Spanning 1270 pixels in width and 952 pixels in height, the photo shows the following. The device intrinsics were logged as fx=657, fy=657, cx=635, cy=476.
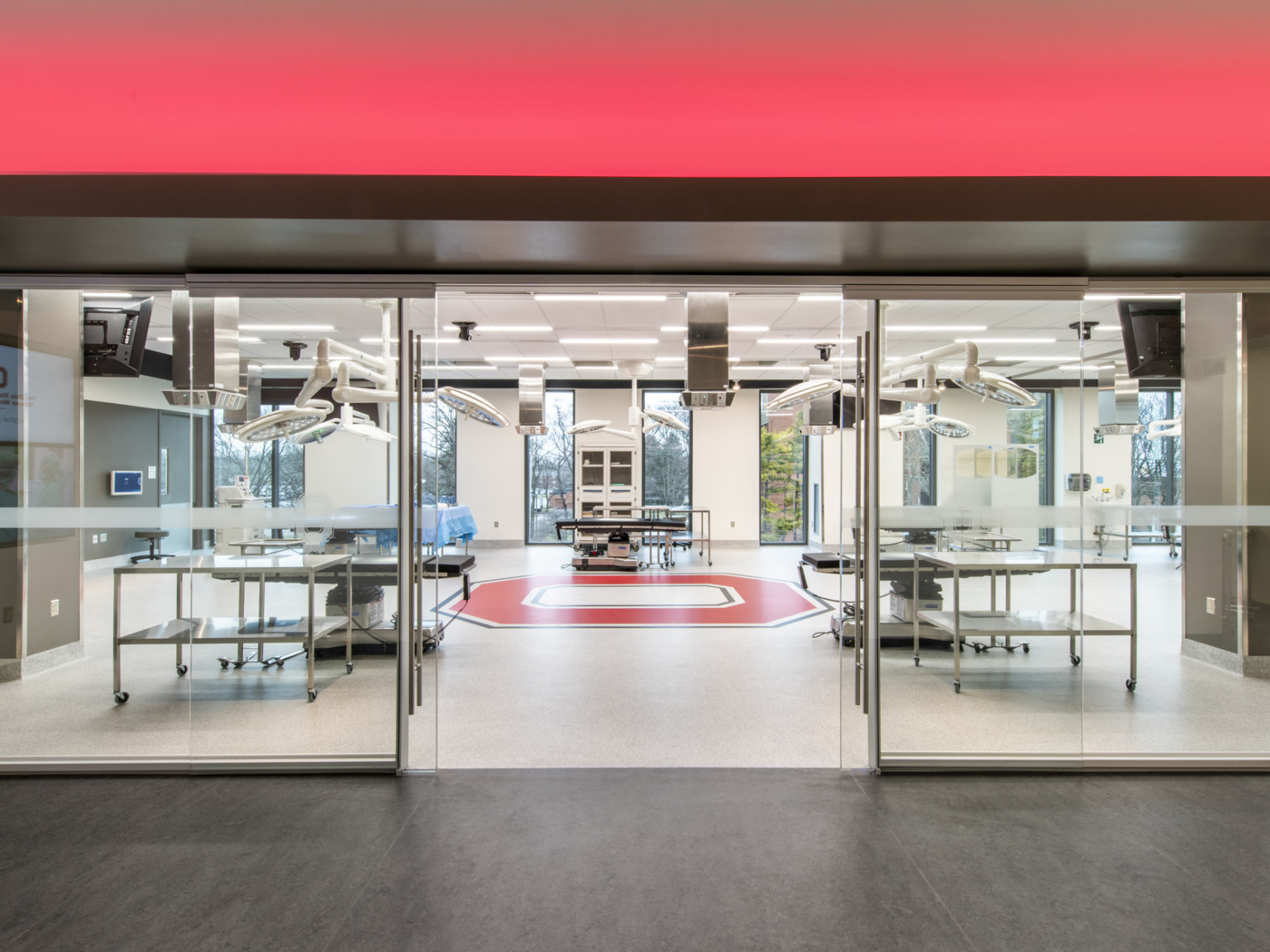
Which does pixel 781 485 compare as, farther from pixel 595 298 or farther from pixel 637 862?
pixel 637 862

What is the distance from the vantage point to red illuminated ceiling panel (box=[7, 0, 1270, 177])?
2012 mm

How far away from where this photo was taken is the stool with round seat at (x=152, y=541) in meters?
3.13

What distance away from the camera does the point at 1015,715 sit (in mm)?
3096

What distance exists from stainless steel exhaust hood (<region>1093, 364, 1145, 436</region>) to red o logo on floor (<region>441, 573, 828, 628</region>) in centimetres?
326

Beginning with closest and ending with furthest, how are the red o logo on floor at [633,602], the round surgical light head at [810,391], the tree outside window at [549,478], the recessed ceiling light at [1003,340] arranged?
the recessed ceiling light at [1003,340] → the round surgical light head at [810,391] → the red o logo on floor at [633,602] → the tree outside window at [549,478]

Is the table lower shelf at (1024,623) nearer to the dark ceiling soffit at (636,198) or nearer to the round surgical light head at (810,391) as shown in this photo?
the dark ceiling soffit at (636,198)

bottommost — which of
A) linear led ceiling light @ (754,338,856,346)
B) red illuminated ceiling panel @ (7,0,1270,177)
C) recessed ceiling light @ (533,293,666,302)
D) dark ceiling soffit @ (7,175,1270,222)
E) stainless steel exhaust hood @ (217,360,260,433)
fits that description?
stainless steel exhaust hood @ (217,360,260,433)

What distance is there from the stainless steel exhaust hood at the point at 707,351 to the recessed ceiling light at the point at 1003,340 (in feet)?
3.64

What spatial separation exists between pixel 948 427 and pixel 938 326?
0.47 meters

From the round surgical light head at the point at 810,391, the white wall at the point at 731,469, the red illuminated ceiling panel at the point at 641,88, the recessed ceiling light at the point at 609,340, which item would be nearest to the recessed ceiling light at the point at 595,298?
the round surgical light head at the point at 810,391

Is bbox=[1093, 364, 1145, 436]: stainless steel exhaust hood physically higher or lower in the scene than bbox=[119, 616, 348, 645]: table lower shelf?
higher

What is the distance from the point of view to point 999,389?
3113mm

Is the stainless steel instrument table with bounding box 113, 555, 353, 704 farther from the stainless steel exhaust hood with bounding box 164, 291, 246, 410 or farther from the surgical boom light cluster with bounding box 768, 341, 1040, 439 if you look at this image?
the surgical boom light cluster with bounding box 768, 341, 1040, 439

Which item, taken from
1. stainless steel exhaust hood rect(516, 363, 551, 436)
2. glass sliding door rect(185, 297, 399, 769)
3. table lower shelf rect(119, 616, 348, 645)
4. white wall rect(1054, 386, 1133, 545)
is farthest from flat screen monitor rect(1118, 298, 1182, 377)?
stainless steel exhaust hood rect(516, 363, 551, 436)
